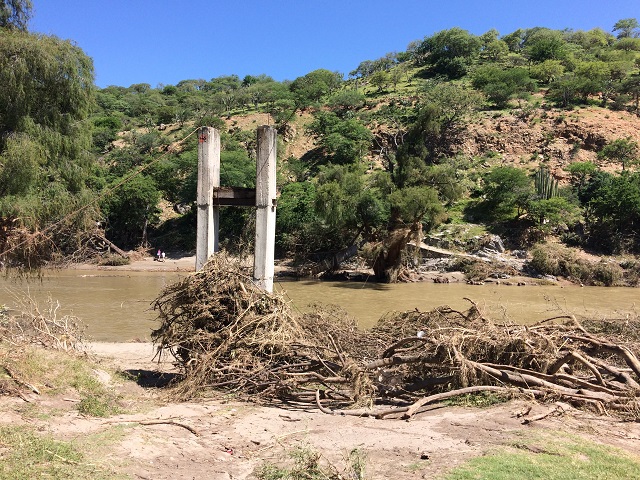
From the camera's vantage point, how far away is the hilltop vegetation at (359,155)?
40.1 ft

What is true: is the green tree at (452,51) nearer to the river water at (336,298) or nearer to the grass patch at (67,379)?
the river water at (336,298)

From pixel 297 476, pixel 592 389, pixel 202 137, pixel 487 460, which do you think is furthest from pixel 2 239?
pixel 592 389

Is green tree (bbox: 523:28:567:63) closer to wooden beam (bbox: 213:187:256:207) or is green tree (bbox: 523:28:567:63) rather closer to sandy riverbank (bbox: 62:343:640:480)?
wooden beam (bbox: 213:187:256:207)

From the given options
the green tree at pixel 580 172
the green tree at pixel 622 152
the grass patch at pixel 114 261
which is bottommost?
the grass patch at pixel 114 261

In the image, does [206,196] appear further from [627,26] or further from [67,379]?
[627,26]

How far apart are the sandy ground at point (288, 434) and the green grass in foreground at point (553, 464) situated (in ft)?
0.66

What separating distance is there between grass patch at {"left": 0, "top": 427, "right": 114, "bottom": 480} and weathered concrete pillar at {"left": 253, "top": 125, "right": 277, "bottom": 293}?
455 centimetres

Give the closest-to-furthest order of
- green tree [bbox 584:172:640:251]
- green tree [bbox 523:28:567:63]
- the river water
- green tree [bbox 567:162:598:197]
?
the river water, green tree [bbox 584:172:640:251], green tree [bbox 567:162:598:197], green tree [bbox 523:28:567:63]

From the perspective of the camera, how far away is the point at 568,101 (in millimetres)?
56531

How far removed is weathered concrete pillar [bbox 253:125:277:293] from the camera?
8.79 metres

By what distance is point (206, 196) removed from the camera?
30.1 feet

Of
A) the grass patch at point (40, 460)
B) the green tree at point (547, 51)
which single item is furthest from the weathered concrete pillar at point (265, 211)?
the green tree at point (547, 51)

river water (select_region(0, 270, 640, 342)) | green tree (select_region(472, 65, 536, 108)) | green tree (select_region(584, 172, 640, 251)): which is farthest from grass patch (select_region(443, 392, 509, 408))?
green tree (select_region(472, 65, 536, 108))

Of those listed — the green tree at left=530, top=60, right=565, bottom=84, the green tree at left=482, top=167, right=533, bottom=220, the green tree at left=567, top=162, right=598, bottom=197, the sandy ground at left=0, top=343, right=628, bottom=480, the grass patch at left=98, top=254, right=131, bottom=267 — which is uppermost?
the green tree at left=530, top=60, right=565, bottom=84
